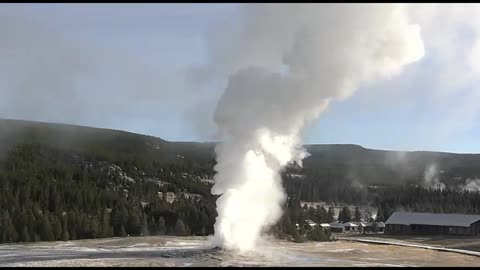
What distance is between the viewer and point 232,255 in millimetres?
43906

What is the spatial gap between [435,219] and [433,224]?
126 centimetres

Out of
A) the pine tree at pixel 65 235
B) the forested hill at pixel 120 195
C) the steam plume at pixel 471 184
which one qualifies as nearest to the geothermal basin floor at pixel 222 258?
the pine tree at pixel 65 235

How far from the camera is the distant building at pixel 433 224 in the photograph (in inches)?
3182

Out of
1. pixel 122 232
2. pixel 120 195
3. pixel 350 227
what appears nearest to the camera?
pixel 122 232

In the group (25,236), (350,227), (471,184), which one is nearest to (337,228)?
(350,227)

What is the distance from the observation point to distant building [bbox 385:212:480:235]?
3182 inches

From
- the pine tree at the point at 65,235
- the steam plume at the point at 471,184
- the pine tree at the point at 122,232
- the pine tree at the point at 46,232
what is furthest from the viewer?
the steam plume at the point at 471,184

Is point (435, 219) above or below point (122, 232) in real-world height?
above

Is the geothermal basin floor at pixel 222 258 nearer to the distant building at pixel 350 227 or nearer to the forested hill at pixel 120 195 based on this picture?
the forested hill at pixel 120 195

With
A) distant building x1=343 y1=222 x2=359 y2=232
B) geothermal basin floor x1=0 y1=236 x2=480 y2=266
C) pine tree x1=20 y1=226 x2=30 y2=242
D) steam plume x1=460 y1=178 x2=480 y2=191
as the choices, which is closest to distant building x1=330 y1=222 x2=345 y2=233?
distant building x1=343 y1=222 x2=359 y2=232

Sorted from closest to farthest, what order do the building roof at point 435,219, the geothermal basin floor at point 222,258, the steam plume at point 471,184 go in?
1. the geothermal basin floor at point 222,258
2. the building roof at point 435,219
3. the steam plume at point 471,184

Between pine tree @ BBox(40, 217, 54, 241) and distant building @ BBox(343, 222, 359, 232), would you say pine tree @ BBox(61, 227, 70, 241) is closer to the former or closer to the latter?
pine tree @ BBox(40, 217, 54, 241)

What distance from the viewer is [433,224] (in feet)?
274

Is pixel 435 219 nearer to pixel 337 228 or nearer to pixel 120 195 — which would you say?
pixel 337 228
